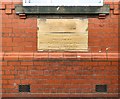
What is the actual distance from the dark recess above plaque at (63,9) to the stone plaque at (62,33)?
19 centimetres

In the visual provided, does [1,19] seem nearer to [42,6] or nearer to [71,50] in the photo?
[42,6]

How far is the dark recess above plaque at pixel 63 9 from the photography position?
28.2 ft

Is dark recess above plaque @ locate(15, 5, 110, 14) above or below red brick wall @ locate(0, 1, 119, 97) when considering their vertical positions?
above

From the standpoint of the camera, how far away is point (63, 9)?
28.3 feet

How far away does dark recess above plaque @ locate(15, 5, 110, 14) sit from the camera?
861 centimetres

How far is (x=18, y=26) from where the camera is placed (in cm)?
873

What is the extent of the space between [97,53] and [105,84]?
2.40ft

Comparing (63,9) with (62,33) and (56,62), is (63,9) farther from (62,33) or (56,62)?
(56,62)

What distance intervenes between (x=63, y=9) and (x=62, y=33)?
540mm

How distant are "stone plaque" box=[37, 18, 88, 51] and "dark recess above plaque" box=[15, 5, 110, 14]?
0.19m

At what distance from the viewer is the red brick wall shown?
343 inches

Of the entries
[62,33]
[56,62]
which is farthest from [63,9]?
[56,62]

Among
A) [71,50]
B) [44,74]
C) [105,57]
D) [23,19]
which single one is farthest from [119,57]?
[23,19]

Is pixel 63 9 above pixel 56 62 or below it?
above
